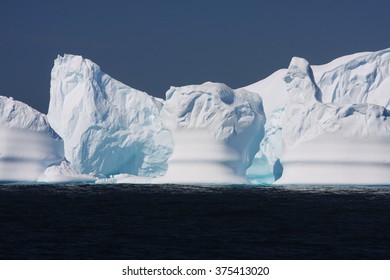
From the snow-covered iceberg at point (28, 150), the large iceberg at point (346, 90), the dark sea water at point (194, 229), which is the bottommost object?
the dark sea water at point (194, 229)

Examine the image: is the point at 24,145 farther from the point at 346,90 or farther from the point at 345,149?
the point at 346,90

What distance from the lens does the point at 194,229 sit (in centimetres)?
2084

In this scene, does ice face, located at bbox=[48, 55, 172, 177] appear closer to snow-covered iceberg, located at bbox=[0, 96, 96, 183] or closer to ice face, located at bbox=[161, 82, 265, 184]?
snow-covered iceberg, located at bbox=[0, 96, 96, 183]

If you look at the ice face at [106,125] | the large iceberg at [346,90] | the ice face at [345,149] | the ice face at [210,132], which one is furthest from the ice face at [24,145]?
the ice face at [345,149]

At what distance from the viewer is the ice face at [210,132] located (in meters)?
45.4

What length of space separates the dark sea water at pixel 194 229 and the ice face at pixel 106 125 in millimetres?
18229

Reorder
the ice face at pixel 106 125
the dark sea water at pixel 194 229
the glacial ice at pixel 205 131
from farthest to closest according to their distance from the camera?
the ice face at pixel 106 125
the glacial ice at pixel 205 131
the dark sea water at pixel 194 229

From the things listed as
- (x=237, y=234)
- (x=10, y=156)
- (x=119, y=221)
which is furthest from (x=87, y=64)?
(x=237, y=234)

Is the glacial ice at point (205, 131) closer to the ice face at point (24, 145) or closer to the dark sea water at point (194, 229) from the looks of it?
the ice face at point (24, 145)

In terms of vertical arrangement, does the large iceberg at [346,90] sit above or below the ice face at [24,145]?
above

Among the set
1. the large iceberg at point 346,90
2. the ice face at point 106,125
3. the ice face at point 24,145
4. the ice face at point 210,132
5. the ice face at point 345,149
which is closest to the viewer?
the ice face at point 345,149

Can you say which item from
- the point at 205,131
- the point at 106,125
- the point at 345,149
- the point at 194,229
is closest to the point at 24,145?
the point at 106,125

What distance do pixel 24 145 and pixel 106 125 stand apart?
20.0ft

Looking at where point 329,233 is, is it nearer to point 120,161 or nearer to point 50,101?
point 120,161
